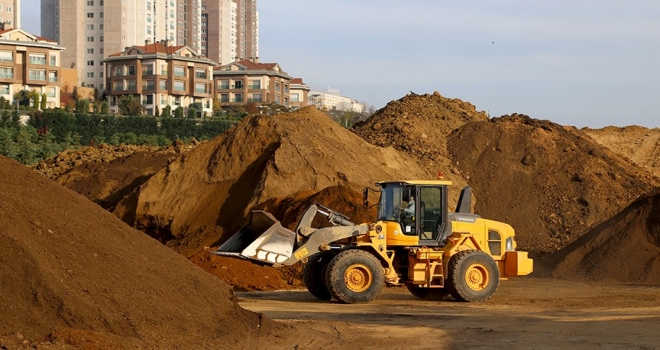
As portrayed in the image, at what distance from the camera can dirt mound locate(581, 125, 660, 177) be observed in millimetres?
55938

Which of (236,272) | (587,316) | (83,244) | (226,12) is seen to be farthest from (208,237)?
(226,12)

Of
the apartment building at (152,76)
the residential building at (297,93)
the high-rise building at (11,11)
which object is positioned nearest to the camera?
the apartment building at (152,76)

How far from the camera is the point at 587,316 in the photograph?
1742 cm

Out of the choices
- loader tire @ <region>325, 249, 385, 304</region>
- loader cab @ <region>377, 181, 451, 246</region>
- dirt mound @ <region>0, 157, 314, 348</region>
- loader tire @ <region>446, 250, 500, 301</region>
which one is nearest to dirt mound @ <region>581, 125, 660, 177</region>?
loader tire @ <region>446, 250, 500, 301</region>

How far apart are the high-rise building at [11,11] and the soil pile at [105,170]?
85.1 metres

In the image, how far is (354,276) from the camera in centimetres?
1936

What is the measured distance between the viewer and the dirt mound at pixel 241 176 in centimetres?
3219

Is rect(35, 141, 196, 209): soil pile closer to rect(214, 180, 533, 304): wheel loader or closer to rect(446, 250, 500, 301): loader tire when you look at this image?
rect(214, 180, 533, 304): wheel loader

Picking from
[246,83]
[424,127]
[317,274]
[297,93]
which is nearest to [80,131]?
[424,127]

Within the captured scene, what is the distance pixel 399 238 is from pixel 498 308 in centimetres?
234

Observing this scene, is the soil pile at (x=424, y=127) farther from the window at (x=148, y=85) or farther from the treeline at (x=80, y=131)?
the window at (x=148, y=85)

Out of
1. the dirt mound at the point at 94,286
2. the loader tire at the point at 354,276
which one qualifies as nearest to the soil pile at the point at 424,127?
the loader tire at the point at 354,276

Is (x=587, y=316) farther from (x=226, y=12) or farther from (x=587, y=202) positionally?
(x=226, y=12)

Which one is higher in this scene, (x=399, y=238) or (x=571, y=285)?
(x=399, y=238)
